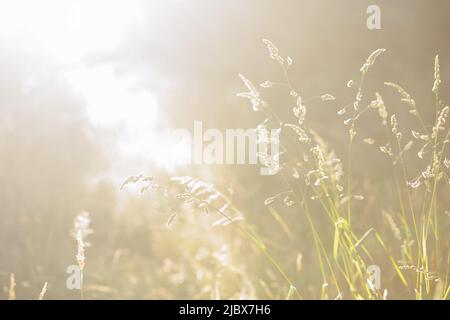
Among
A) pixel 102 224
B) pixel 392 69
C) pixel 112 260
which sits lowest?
pixel 112 260

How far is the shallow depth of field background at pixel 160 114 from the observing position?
329cm

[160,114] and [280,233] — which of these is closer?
[280,233]

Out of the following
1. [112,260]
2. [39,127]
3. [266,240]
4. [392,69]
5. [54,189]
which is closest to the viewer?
[266,240]

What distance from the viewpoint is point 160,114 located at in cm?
421

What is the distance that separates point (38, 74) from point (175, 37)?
1352 mm

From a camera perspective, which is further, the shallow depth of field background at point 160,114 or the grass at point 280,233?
the shallow depth of field background at point 160,114

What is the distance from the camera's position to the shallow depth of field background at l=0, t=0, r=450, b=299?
329cm

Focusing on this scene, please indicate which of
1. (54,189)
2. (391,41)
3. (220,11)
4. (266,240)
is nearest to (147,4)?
(220,11)

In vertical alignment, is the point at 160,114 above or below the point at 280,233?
above

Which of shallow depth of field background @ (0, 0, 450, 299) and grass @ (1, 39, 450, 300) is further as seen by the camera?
shallow depth of field background @ (0, 0, 450, 299)

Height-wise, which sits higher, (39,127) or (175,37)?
(175,37)

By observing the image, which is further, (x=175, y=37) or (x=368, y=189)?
(x=175, y=37)

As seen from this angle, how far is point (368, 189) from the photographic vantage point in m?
3.25

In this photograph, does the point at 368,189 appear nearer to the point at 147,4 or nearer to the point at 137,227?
the point at 137,227
